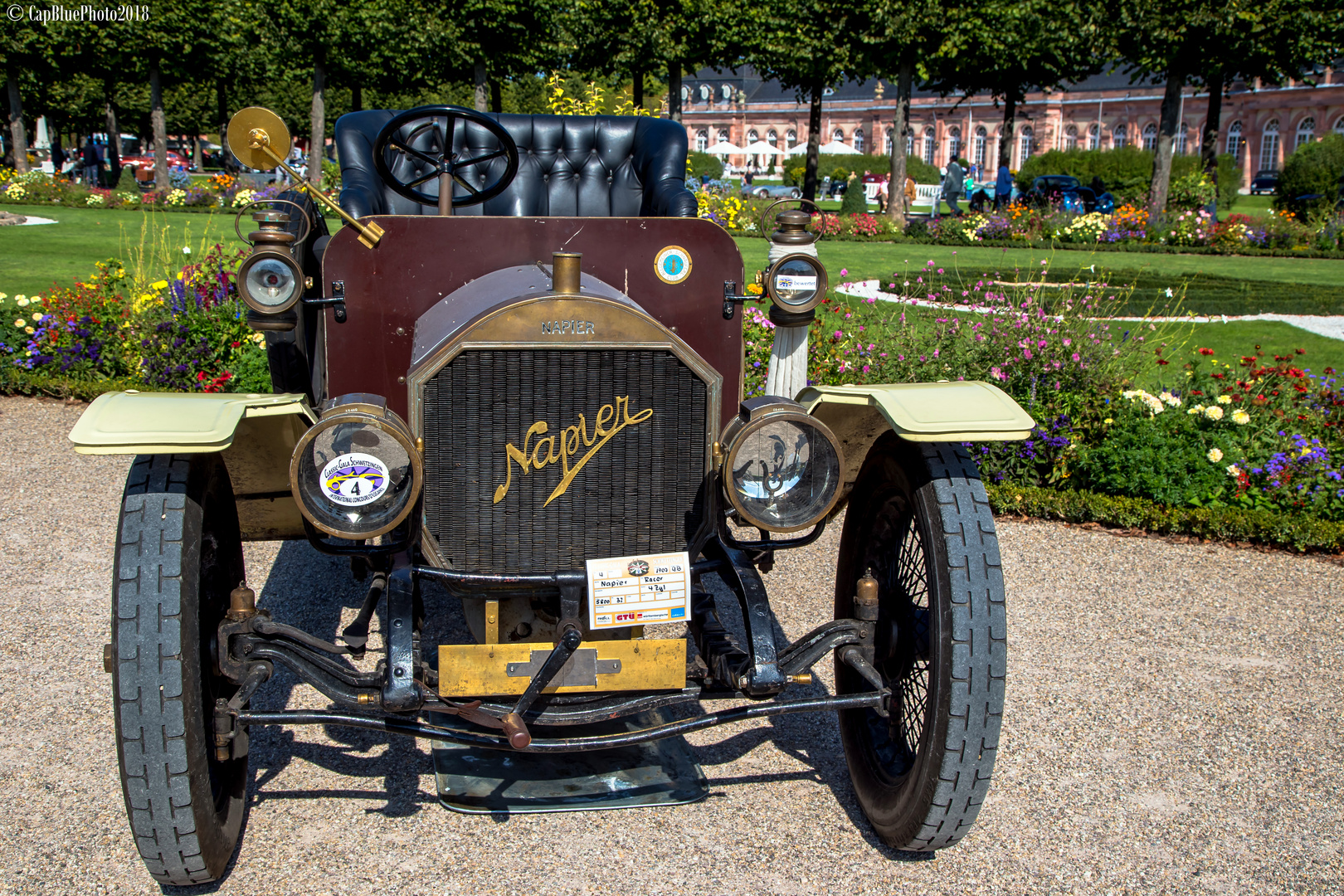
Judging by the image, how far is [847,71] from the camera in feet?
81.1

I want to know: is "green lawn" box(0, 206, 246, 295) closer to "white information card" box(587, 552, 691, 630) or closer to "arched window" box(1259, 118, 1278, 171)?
"white information card" box(587, 552, 691, 630)

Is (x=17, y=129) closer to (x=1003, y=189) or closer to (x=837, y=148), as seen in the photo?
(x=1003, y=189)

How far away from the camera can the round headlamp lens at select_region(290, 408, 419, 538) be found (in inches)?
93.6

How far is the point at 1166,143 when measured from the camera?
21.7 m

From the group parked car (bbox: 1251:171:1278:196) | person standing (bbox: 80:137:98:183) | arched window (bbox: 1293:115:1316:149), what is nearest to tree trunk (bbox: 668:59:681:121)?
person standing (bbox: 80:137:98:183)

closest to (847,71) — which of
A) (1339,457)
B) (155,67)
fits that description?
(155,67)

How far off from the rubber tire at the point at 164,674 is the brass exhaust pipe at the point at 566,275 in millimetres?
968

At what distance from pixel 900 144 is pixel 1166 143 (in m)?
5.50

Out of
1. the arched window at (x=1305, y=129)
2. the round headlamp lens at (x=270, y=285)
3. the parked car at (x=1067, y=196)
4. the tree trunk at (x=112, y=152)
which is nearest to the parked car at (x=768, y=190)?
the parked car at (x=1067, y=196)

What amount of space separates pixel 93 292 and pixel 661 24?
1876 centimetres

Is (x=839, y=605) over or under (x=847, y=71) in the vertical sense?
under

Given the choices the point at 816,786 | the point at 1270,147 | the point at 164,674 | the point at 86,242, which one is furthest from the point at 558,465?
the point at 1270,147

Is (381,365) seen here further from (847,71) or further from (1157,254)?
(847,71)

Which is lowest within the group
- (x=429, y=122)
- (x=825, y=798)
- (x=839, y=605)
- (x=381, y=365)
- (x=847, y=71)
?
(x=825, y=798)
